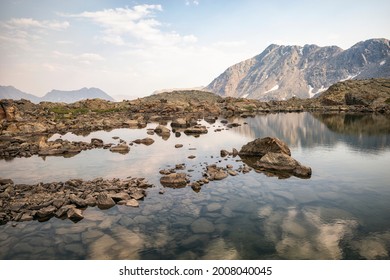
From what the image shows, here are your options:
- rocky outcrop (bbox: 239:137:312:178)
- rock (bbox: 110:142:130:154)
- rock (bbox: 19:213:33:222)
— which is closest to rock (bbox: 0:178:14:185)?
rock (bbox: 19:213:33:222)

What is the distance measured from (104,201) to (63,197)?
279 cm

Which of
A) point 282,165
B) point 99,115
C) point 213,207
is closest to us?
point 213,207

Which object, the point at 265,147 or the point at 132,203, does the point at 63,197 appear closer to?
the point at 132,203

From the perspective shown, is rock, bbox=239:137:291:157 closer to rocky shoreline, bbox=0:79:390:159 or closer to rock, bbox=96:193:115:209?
rock, bbox=96:193:115:209

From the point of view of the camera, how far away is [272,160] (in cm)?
2714

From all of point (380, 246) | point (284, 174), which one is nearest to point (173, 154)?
point (284, 174)

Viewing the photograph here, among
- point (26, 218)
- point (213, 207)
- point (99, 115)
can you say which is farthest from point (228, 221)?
point (99, 115)

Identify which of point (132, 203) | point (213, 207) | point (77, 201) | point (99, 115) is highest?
point (99, 115)

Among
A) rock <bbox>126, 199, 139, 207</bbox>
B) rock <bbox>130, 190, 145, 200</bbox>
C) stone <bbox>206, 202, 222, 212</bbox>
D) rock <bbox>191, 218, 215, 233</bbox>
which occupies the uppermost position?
rock <bbox>130, 190, 145, 200</bbox>

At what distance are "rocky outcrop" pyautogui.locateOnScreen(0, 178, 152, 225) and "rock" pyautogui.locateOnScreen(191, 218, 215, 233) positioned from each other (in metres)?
4.69

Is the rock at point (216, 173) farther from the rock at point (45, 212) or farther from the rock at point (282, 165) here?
the rock at point (45, 212)

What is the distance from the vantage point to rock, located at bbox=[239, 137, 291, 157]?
30.6 metres

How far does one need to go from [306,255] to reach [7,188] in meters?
19.9

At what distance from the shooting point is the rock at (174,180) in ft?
73.8
